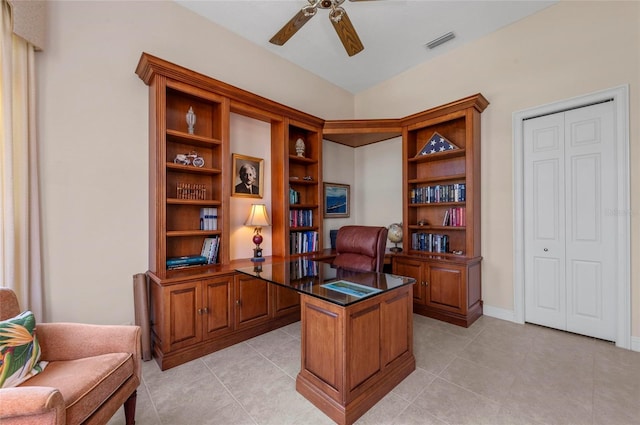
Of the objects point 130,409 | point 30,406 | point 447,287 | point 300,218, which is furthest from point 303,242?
point 30,406

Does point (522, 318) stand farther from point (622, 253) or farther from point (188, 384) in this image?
point (188, 384)

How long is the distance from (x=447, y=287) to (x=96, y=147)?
391 centimetres

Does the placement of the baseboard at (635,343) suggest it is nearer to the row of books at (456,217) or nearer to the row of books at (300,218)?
the row of books at (456,217)

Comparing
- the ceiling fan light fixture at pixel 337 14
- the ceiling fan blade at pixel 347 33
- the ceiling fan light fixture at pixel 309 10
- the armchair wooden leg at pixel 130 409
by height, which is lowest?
the armchair wooden leg at pixel 130 409

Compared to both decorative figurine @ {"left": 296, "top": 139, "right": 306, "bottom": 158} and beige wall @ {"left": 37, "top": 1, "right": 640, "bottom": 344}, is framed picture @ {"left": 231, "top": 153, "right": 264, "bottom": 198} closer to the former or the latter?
beige wall @ {"left": 37, "top": 1, "right": 640, "bottom": 344}

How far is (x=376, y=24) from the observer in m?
3.19

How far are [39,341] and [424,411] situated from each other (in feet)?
7.78

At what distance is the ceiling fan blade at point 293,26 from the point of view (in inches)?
85.7

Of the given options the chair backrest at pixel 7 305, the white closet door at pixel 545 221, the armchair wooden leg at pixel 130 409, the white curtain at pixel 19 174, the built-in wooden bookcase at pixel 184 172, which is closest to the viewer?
the chair backrest at pixel 7 305

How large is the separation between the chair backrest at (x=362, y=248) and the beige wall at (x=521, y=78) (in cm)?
Answer: 164

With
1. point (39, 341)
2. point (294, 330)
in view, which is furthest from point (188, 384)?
point (294, 330)

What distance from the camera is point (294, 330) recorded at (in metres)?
3.06

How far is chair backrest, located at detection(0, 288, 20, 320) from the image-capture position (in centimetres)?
148

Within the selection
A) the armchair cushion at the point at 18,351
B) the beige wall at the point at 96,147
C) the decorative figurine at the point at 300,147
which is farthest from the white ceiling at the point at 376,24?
the armchair cushion at the point at 18,351
